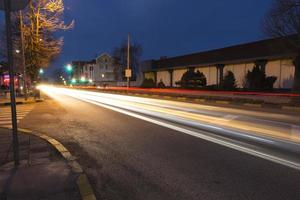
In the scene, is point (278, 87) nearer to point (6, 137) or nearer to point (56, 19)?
point (56, 19)

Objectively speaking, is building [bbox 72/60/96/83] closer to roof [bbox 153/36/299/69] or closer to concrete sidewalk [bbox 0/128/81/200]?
roof [bbox 153/36/299/69]

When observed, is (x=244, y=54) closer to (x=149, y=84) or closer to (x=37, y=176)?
(x=149, y=84)

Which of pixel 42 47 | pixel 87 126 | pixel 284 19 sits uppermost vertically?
pixel 284 19

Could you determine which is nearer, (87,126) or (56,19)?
(87,126)

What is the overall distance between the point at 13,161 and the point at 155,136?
4352 mm

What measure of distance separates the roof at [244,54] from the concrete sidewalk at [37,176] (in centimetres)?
Answer: 2543

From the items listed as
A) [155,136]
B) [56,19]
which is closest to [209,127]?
[155,136]

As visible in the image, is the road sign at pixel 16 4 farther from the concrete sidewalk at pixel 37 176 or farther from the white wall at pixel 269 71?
the white wall at pixel 269 71

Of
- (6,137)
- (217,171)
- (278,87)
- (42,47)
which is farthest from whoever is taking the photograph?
(278,87)

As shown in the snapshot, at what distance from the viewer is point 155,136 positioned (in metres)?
9.73

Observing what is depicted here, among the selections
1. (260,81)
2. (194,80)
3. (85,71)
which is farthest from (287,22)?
(85,71)

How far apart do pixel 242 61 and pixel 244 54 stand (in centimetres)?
131

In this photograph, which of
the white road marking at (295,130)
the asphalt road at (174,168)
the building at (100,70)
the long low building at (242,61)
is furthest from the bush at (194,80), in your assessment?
the building at (100,70)

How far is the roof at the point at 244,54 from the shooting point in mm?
29478
